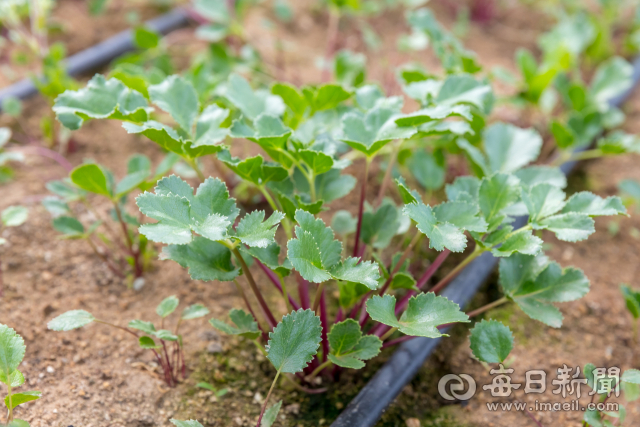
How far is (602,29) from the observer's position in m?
2.27

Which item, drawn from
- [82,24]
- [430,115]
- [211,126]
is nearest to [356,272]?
[430,115]

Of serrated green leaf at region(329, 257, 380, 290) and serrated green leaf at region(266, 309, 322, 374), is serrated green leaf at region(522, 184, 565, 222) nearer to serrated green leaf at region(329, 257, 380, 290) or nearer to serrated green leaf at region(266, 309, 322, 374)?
serrated green leaf at region(329, 257, 380, 290)

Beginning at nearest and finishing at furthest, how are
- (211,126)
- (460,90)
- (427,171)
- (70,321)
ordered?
1. (70,321)
2. (211,126)
3. (460,90)
4. (427,171)

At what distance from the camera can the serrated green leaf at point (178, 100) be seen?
1026 millimetres

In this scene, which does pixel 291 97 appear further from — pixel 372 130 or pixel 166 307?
pixel 166 307

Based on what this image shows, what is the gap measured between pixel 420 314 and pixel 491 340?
0.18m

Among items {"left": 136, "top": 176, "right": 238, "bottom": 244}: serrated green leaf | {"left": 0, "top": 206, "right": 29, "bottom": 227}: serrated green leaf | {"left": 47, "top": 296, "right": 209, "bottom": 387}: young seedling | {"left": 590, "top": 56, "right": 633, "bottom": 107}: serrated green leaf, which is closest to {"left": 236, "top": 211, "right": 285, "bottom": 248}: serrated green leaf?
{"left": 136, "top": 176, "right": 238, "bottom": 244}: serrated green leaf

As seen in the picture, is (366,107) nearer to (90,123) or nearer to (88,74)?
(90,123)

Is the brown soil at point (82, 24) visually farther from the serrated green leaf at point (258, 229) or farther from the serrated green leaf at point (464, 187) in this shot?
the serrated green leaf at point (464, 187)

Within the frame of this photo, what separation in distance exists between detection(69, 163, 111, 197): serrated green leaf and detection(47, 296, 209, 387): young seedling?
27 cm

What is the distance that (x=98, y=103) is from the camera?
0.99 m

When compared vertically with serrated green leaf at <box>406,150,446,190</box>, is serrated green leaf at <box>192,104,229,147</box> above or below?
above

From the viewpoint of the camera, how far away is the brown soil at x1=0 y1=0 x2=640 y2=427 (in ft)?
3.28

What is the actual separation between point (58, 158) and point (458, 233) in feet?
4.29
